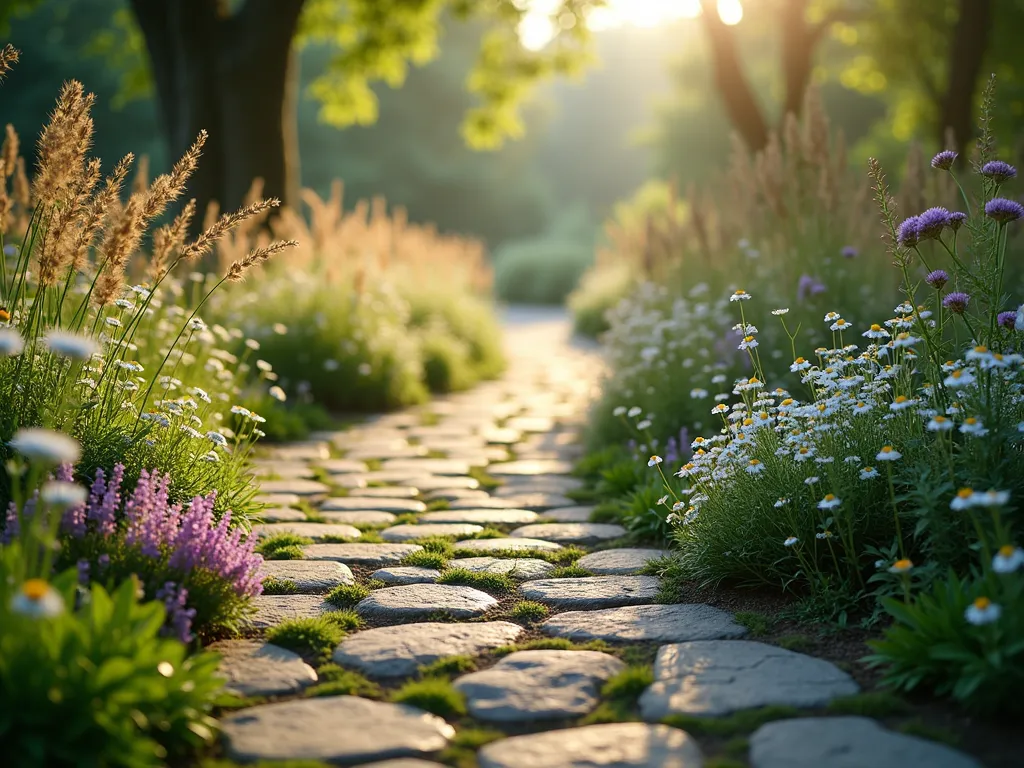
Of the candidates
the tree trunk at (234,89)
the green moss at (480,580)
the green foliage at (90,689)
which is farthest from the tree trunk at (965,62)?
the green foliage at (90,689)

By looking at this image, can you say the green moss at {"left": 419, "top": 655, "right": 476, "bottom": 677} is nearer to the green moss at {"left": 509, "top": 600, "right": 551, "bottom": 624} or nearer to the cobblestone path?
the cobblestone path

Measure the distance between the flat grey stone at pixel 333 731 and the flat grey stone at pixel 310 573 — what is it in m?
0.93

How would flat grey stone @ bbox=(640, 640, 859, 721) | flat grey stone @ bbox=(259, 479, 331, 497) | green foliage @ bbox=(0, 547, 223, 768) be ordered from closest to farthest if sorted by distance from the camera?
green foliage @ bbox=(0, 547, 223, 768) → flat grey stone @ bbox=(640, 640, 859, 721) → flat grey stone @ bbox=(259, 479, 331, 497)

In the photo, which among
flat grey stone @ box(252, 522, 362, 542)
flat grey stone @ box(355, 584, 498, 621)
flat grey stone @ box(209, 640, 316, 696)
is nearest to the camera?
flat grey stone @ box(209, 640, 316, 696)

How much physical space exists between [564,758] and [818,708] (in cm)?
65

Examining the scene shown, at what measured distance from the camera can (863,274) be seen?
5.35 m

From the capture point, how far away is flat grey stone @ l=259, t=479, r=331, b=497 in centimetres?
468

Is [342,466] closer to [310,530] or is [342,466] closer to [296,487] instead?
[296,487]

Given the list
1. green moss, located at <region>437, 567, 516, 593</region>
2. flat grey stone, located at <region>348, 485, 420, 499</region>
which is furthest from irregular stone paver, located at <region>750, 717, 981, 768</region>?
flat grey stone, located at <region>348, 485, 420, 499</region>

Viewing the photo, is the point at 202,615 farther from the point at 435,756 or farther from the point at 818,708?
the point at 818,708

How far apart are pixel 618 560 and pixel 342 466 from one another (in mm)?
2243

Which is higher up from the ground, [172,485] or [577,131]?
[577,131]

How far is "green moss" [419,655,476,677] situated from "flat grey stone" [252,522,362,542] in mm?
1422

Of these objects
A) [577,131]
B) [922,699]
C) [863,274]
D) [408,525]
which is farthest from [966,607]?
[577,131]
